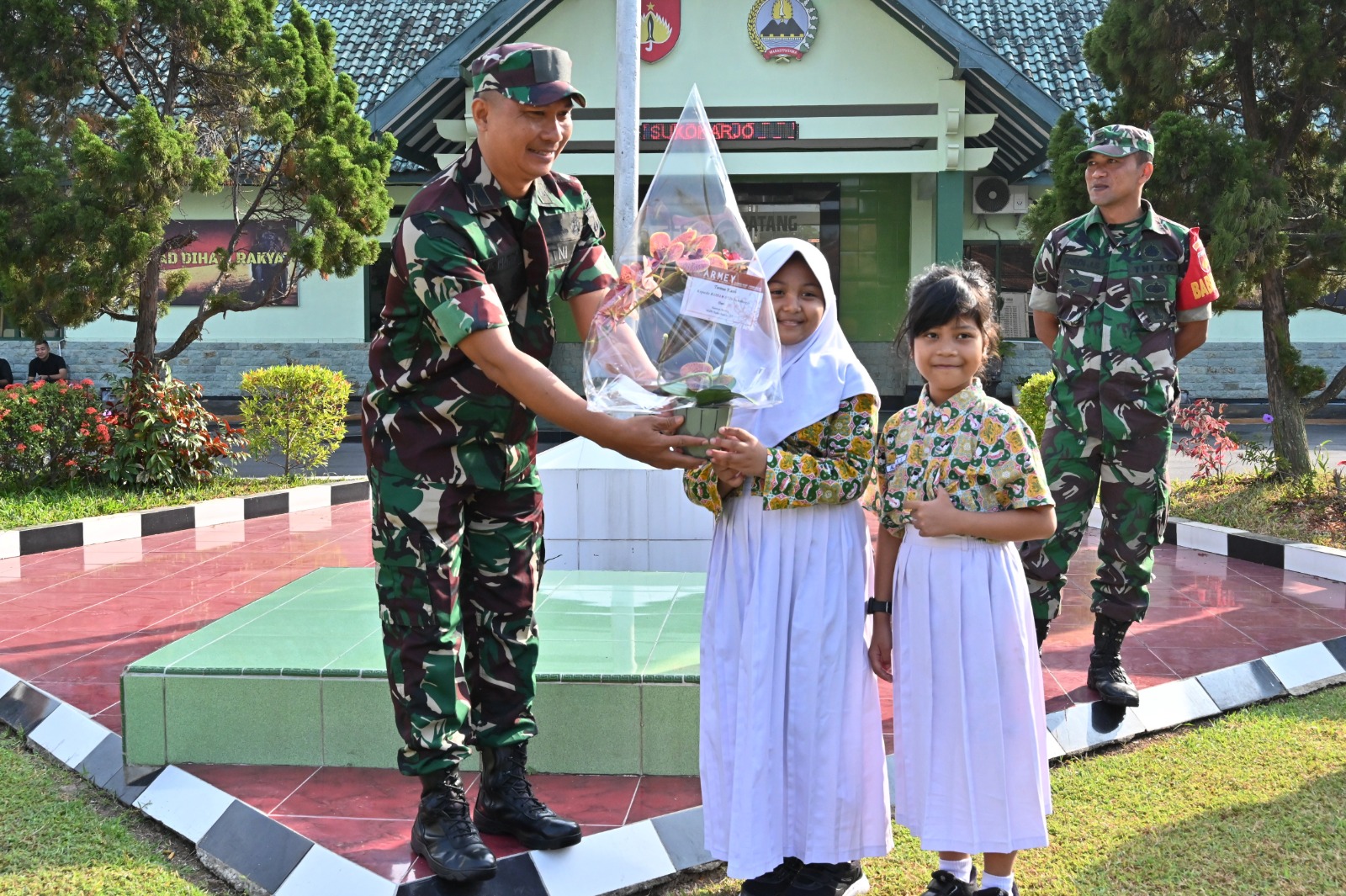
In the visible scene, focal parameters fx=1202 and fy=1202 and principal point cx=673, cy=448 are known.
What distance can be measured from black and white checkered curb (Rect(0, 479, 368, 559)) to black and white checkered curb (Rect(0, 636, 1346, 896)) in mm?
3327

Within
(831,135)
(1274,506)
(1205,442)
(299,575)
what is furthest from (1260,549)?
(831,135)

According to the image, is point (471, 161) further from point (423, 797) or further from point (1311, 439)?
point (1311, 439)

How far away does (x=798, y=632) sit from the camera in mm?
2684

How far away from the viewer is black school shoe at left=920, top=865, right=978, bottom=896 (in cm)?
269

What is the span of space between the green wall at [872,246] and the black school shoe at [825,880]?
14.6 metres

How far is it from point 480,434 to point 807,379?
2.58ft

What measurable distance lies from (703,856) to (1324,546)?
485cm

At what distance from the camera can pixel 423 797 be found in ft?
9.49

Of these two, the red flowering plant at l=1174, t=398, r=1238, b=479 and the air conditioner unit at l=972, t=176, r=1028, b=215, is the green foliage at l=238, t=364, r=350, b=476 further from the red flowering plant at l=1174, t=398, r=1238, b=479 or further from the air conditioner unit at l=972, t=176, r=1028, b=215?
the air conditioner unit at l=972, t=176, r=1028, b=215

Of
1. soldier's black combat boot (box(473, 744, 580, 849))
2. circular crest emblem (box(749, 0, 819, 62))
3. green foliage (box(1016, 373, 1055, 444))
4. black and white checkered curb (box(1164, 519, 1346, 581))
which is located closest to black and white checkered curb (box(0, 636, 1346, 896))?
soldier's black combat boot (box(473, 744, 580, 849))

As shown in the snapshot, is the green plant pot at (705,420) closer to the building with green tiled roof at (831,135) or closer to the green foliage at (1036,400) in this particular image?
the green foliage at (1036,400)

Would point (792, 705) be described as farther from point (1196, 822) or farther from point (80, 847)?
point (80, 847)

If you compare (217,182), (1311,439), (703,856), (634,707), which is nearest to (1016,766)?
(703,856)

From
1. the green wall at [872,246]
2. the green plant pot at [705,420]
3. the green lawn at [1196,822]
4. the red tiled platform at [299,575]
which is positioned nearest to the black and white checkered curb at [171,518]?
the red tiled platform at [299,575]
